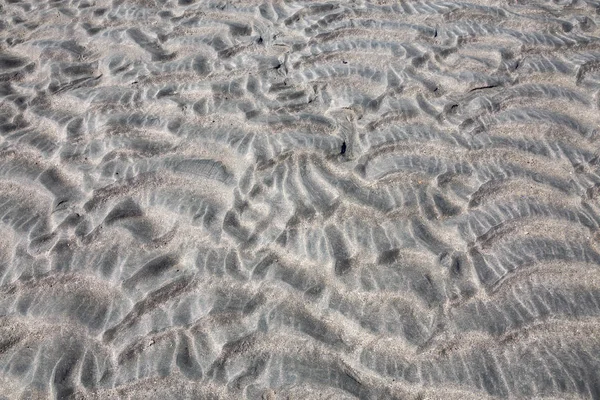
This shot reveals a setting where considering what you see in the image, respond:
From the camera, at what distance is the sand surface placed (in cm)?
237

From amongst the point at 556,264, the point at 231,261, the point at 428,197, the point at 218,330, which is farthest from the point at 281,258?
the point at 556,264

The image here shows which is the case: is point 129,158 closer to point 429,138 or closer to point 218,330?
point 218,330

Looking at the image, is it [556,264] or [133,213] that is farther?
[133,213]


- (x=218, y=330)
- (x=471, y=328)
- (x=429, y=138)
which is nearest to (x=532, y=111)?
(x=429, y=138)

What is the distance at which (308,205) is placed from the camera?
297cm

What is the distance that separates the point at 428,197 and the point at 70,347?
1950 millimetres

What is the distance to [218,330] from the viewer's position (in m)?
2.47

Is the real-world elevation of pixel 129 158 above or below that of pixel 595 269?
above

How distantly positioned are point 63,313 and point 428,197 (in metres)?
1.96

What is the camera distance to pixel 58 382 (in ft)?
7.69

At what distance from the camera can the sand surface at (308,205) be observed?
237cm

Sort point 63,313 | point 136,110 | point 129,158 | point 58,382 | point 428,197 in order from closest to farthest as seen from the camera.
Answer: point 58,382 → point 63,313 → point 428,197 → point 129,158 → point 136,110

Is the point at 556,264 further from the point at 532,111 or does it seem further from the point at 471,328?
the point at 532,111

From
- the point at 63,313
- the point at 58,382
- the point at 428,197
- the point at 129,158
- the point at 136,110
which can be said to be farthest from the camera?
the point at 136,110
